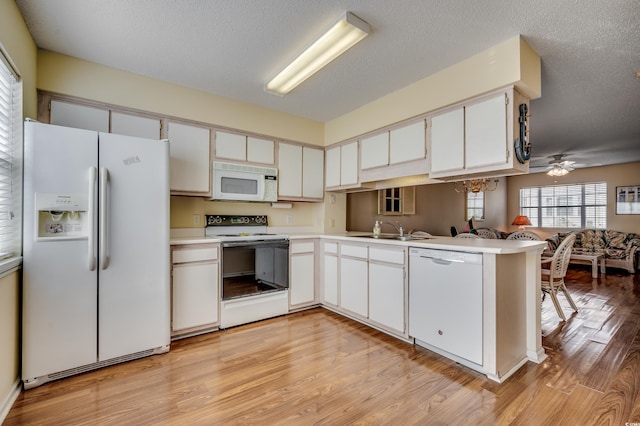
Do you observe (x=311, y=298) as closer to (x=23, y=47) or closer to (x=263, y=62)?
(x=263, y=62)

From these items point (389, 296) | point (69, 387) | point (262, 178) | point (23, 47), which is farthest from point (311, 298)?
point (23, 47)

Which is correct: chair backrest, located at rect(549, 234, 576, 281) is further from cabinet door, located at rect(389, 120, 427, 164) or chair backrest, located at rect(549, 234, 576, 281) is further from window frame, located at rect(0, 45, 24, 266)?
window frame, located at rect(0, 45, 24, 266)

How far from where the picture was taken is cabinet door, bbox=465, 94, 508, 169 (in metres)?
2.31

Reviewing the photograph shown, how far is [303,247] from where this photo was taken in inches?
143

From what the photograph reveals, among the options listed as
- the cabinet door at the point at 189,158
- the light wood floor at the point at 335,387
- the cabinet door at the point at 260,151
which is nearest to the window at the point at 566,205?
the light wood floor at the point at 335,387

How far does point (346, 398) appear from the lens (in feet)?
6.24

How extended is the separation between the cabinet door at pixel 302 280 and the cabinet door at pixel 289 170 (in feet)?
2.84

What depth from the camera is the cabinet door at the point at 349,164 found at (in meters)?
3.76

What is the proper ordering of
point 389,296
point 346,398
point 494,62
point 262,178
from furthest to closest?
point 262,178, point 389,296, point 494,62, point 346,398

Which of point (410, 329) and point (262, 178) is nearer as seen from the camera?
point (410, 329)

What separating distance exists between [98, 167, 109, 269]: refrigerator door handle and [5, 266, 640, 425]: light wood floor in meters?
→ 0.86

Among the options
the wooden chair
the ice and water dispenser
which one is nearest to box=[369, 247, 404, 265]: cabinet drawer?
the wooden chair

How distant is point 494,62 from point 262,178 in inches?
101

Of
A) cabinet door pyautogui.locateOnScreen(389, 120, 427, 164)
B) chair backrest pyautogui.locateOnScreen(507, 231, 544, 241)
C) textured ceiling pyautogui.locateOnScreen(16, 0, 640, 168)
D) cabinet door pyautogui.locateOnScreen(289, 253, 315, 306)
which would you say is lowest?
cabinet door pyautogui.locateOnScreen(289, 253, 315, 306)
